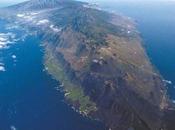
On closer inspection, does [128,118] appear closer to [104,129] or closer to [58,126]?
[104,129]

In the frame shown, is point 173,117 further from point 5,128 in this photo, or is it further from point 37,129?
point 5,128

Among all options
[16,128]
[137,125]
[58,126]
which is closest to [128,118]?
[137,125]

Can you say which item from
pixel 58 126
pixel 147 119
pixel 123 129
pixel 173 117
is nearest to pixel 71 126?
pixel 58 126

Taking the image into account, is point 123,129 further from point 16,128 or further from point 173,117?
point 16,128

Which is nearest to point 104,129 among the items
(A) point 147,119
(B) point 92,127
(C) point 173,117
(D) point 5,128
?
(B) point 92,127

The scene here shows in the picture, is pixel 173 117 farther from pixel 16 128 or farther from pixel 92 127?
pixel 16 128

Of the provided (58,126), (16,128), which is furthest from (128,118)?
(16,128)
